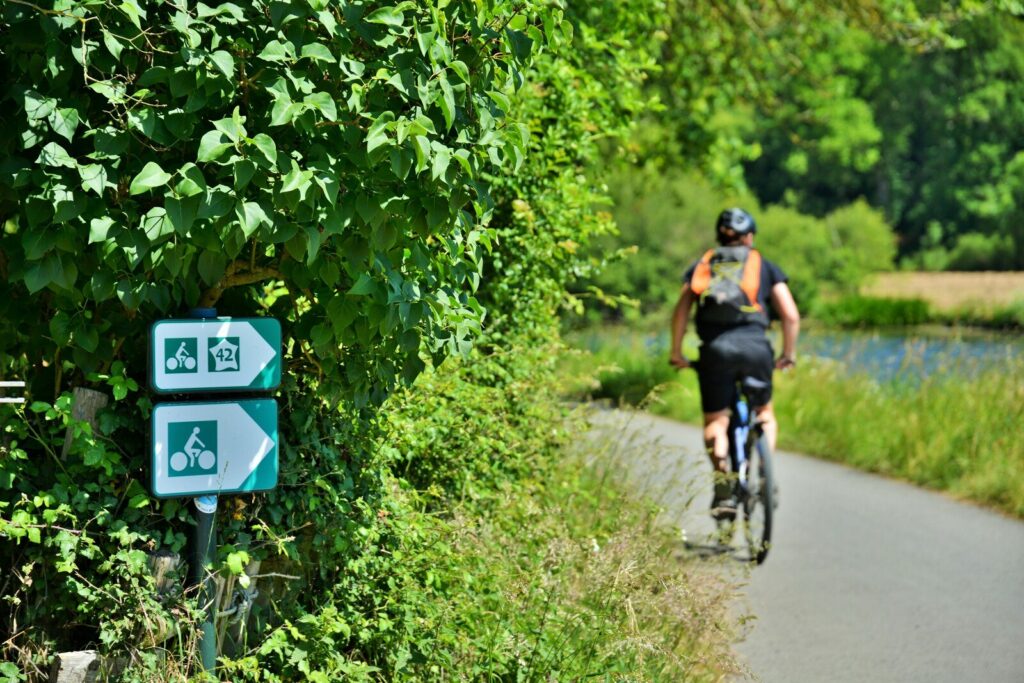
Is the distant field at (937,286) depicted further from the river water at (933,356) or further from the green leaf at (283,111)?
the green leaf at (283,111)

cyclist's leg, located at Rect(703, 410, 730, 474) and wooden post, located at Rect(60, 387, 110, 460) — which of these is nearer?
wooden post, located at Rect(60, 387, 110, 460)

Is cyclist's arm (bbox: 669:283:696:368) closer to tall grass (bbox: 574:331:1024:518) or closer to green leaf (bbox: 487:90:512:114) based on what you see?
tall grass (bbox: 574:331:1024:518)

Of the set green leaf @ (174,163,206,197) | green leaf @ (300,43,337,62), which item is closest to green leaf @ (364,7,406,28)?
green leaf @ (300,43,337,62)

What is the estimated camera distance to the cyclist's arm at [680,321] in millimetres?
7332

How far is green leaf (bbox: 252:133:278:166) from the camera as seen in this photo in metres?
3.37

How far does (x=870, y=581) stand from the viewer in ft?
22.8

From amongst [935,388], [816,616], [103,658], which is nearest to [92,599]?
[103,658]

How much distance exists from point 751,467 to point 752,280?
3.51 ft

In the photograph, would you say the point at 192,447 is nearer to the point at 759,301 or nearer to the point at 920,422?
the point at 759,301

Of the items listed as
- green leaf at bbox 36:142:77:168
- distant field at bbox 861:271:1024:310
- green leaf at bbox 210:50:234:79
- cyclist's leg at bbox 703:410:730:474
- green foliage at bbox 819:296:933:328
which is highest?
green leaf at bbox 210:50:234:79

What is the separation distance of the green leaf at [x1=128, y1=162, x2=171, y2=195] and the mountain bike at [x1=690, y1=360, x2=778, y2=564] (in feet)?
14.4

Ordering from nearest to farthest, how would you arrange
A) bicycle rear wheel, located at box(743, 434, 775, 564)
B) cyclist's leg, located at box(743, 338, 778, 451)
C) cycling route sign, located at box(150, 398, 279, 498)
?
cycling route sign, located at box(150, 398, 279, 498)
bicycle rear wheel, located at box(743, 434, 775, 564)
cyclist's leg, located at box(743, 338, 778, 451)

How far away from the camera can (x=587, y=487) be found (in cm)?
691

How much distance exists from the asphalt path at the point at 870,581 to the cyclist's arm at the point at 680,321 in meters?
0.44
